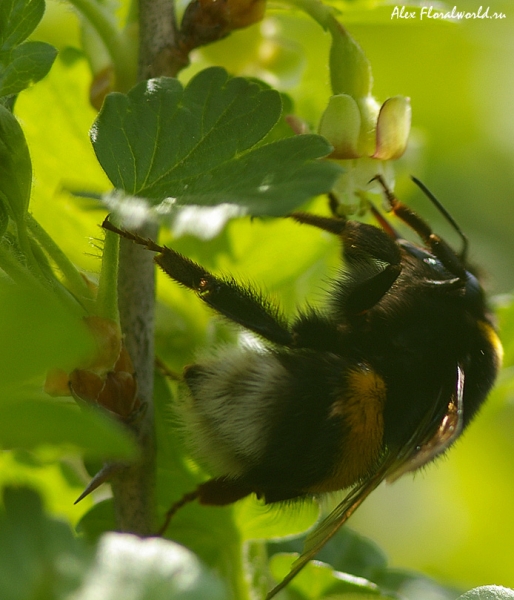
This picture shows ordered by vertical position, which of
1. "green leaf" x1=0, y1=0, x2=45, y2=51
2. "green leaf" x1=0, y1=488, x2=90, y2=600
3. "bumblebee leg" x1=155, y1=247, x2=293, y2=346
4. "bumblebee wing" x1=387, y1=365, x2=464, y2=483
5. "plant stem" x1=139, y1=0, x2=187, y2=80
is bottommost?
"bumblebee wing" x1=387, y1=365, x2=464, y2=483

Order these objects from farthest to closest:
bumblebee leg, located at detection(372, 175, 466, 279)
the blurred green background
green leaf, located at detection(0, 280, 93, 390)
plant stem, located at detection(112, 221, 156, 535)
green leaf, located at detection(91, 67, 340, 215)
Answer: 1. the blurred green background
2. bumblebee leg, located at detection(372, 175, 466, 279)
3. plant stem, located at detection(112, 221, 156, 535)
4. green leaf, located at detection(91, 67, 340, 215)
5. green leaf, located at detection(0, 280, 93, 390)

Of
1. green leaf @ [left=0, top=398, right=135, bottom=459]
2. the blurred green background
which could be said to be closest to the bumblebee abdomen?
the blurred green background

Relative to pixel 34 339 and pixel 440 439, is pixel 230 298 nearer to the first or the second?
pixel 440 439

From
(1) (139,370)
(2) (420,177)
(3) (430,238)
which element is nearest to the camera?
(1) (139,370)

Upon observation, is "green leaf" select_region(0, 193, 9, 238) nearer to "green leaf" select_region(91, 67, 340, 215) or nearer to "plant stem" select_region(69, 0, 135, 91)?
"green leaf" select_region(91, 67, 340, 215)

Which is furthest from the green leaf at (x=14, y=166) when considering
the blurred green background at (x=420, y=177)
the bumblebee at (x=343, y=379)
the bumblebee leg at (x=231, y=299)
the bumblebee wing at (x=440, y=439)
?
the bumblebee wing at (x=440, y=439)

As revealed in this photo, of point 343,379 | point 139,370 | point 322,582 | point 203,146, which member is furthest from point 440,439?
point 203,146

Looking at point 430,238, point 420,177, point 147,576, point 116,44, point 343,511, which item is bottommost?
point 343,511
